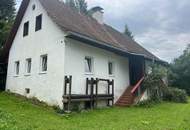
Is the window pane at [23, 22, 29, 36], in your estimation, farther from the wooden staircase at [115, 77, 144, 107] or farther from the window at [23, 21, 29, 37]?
the wooden staircase at [115, 77, 144, 107]

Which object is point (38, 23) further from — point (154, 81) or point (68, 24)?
point (154, 81)

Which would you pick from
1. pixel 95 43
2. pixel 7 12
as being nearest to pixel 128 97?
pixel 95 43

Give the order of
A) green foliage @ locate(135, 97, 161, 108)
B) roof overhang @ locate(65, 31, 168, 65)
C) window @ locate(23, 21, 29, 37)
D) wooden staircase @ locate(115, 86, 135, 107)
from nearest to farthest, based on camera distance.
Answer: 1. roof overhang @ locate(65, 31, 168, 65)
2. green foliage @ locate(135, 97, 161, 108)
3. wooden staircase @ locate(115, 86, 135, 107)
4. window @ locate(23, 21, 29, 37)

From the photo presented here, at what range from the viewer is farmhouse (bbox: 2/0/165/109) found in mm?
12570

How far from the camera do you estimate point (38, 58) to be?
1457cm

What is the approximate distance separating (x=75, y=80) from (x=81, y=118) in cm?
321

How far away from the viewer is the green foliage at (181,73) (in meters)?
28.4

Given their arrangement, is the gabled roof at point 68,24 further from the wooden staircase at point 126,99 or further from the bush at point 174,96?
the bush at point 174,96

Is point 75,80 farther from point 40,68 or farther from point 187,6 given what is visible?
point 187,6

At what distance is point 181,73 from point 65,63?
20.8 metres

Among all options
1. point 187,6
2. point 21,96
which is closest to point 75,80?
point 21,96

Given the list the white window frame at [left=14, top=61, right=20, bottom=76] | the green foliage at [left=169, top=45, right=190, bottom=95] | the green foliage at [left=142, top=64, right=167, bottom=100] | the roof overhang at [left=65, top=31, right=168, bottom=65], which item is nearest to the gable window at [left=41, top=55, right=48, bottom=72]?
the roof overhang at [left=65, top=31, right=168, bottom=65]

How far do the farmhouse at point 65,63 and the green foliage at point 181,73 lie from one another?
11.4 metres

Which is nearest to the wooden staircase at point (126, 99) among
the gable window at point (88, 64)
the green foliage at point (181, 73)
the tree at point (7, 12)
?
the gable window at point (88, 64)
